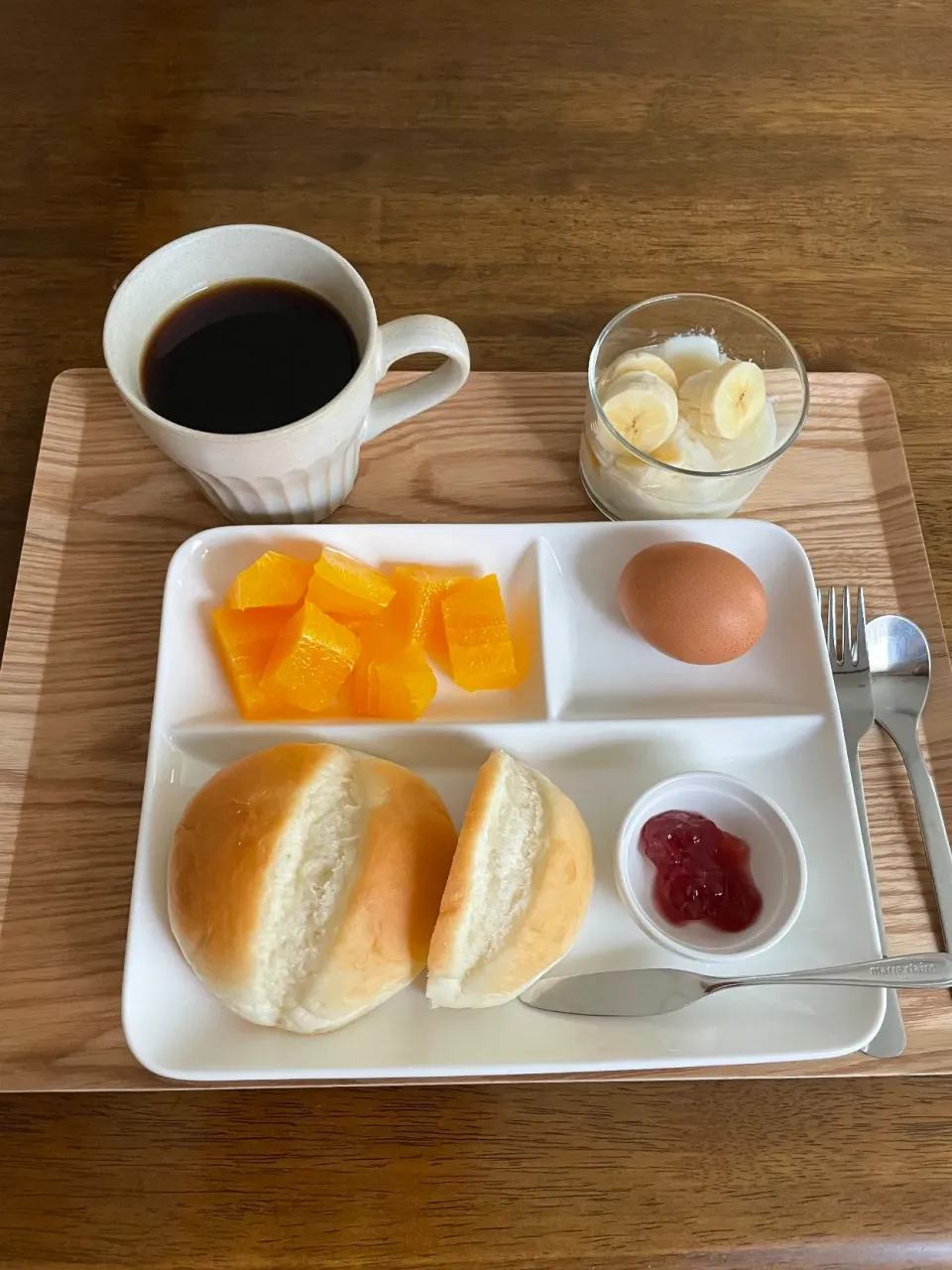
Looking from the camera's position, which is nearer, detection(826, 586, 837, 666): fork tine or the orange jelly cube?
the orange jelly cube

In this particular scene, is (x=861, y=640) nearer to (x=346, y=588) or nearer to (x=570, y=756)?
(x=570, y=756)

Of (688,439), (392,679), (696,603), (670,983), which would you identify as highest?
(688,439)

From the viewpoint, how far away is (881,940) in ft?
3.66

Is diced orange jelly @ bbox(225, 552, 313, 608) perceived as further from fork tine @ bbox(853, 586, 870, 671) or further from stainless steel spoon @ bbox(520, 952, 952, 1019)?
fork tine @ bbox(853, 586, 870, 671)

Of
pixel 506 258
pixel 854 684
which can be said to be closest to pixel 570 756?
pixel 854 684

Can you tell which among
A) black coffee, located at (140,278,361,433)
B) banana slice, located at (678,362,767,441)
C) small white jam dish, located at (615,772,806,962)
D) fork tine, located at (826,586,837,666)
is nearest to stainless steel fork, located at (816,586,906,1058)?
fork tine, located at (826,586,837,666)

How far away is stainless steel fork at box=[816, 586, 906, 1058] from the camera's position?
3.89 ft

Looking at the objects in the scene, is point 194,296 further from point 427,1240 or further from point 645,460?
point 427,1240

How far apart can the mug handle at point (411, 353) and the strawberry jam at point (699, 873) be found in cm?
62

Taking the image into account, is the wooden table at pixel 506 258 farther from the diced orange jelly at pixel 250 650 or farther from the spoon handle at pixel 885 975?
the diced orange jelly at pixel 250 650

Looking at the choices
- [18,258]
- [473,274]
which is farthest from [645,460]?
[18,258]

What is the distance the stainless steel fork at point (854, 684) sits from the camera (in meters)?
1.18

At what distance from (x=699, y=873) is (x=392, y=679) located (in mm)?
440

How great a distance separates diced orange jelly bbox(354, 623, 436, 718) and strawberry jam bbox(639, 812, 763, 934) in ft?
1.06
